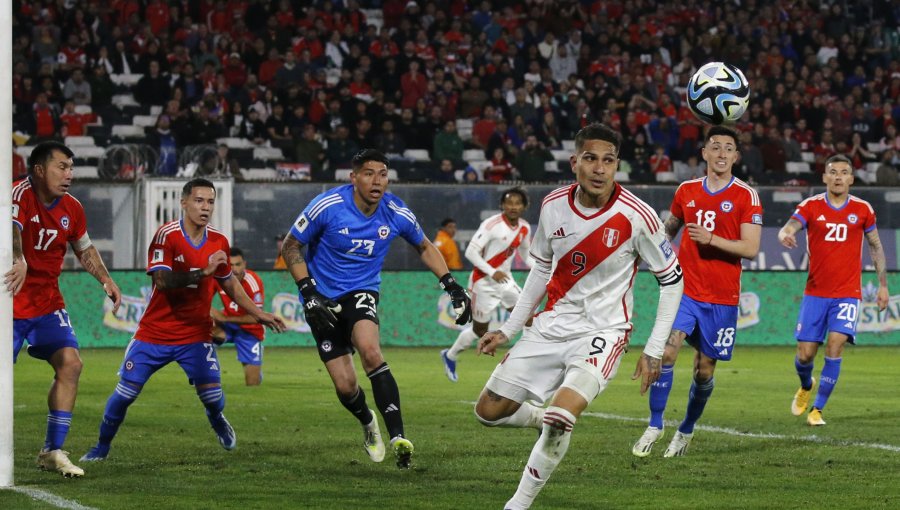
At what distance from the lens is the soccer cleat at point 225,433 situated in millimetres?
9859

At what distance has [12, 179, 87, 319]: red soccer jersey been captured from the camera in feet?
28.8

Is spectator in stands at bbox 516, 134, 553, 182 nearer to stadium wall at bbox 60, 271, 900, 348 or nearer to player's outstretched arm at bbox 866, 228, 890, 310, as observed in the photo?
stadium wall at bbox 60, 271, 900, 348

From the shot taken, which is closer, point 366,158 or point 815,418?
point 366,158

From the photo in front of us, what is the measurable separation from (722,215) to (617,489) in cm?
272

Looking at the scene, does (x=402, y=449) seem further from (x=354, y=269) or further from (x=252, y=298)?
(x=252, y=298)

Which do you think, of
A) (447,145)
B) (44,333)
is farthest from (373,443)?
(447,145)

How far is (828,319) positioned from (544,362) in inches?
228

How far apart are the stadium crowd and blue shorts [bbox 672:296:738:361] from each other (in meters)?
13.5

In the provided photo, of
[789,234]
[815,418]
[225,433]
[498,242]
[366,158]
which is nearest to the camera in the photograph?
[366,158]

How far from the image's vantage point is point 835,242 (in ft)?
40.6

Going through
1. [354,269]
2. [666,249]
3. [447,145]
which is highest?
[666,249]

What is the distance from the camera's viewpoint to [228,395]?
14.9m

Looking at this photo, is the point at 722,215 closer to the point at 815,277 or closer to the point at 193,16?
the point at 815,277

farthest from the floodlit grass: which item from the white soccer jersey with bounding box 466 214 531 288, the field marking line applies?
the white soccer jersey with bounding box 466 214 531 288
